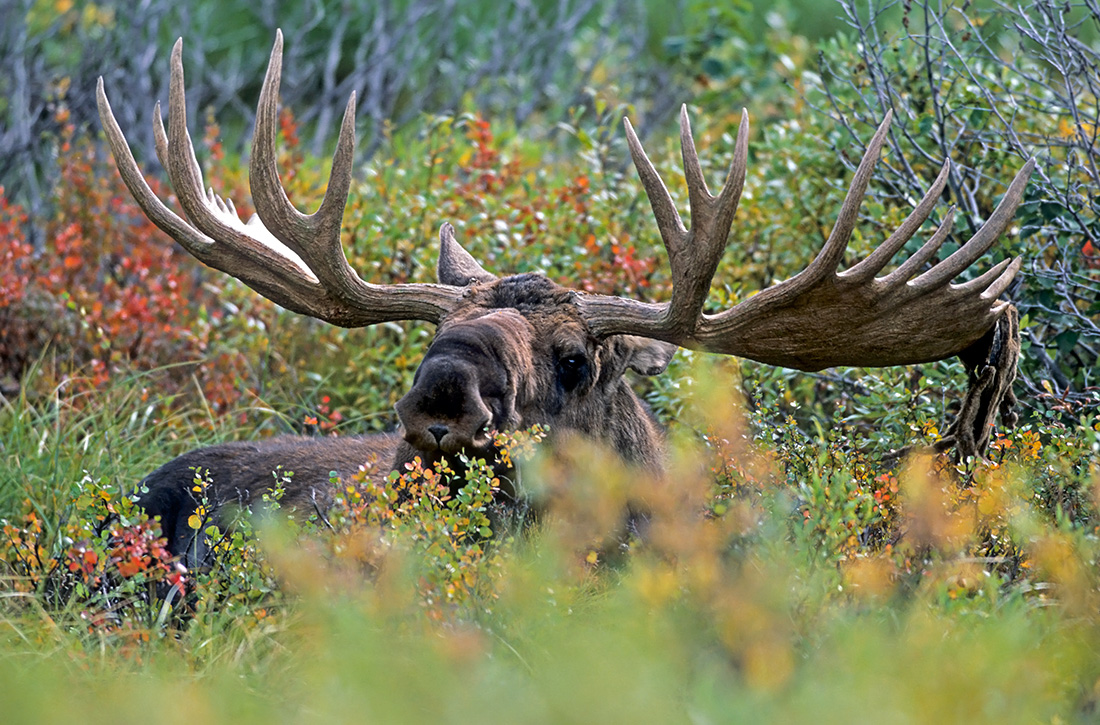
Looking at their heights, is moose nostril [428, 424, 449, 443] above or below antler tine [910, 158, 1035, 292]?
below

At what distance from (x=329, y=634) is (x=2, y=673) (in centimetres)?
62

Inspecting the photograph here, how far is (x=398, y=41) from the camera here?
12.0 m

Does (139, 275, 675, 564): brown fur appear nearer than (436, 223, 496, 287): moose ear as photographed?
Yes

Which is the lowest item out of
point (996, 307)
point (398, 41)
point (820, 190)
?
point (996, 307)

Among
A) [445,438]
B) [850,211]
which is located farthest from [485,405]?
[850,211]

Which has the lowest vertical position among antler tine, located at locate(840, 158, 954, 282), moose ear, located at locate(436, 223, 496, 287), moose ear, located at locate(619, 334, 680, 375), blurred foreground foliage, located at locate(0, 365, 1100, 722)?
blurred foreground foliage, located at locate(0, 365, 1100, 722)

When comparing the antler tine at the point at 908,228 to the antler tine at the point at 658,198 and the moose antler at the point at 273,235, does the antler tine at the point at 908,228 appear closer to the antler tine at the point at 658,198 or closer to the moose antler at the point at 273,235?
the antler tine at the point at 658,198

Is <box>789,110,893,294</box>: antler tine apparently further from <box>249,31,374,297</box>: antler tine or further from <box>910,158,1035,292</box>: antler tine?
<box>249,31,374,297</box>: antler tine

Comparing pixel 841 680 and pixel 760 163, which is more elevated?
pixel 760 163

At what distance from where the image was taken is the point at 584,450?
3904mm

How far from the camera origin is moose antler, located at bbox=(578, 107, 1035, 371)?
4.04m

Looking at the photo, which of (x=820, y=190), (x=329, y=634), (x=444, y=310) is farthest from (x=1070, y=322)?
(x=329, y=634)

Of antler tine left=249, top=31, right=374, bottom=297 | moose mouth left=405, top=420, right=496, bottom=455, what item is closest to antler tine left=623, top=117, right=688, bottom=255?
moose mouth left=405, top=420, right=496, bottom=455

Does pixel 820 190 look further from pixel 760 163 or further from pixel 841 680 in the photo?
pixel 841 680
